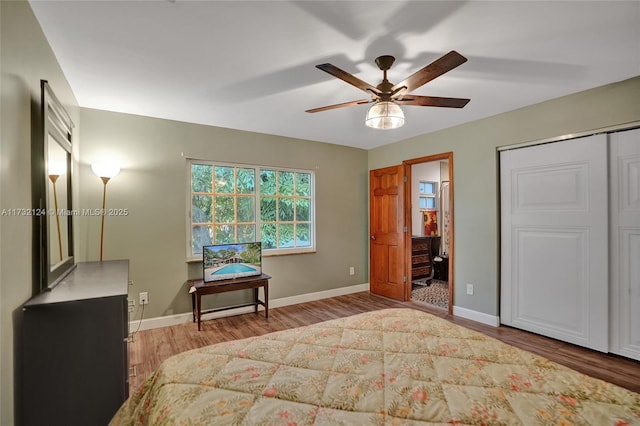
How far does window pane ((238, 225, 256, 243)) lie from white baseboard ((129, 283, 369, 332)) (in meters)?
0.88

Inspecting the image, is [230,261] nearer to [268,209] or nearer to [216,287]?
[216,287]

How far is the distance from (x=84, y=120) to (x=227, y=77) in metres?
1.79

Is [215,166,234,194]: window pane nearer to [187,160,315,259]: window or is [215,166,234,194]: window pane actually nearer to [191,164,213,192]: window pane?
[187,160,315,259]: window

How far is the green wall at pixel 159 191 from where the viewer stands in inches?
125

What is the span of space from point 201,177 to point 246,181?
58 cm

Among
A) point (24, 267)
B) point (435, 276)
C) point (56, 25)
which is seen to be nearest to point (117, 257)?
point (24, 267)

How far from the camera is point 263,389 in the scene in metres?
1.13

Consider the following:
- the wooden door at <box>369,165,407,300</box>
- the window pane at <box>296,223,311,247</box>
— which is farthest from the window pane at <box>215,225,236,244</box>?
the wooden door at <box>369,165,407,300</box>

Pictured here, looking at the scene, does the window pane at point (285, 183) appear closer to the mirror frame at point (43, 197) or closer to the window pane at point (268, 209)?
the window pane at point (268, 209)

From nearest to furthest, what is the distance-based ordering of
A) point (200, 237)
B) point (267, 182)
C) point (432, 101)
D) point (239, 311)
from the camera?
point (432, 101) < point (200, 237) < point (239, 311) < point (267, 182)

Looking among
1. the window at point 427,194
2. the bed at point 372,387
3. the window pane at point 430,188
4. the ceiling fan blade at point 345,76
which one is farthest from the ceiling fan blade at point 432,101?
the window pane at point 430,188

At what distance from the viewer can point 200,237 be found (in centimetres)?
379

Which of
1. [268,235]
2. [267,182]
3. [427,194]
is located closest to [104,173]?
[267,182]

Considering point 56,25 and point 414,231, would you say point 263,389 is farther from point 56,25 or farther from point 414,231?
point 414,231
